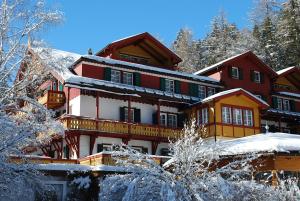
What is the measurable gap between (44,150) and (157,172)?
22.2 meters

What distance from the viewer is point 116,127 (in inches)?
1170

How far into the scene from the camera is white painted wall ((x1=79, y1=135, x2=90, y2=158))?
95.1 ft

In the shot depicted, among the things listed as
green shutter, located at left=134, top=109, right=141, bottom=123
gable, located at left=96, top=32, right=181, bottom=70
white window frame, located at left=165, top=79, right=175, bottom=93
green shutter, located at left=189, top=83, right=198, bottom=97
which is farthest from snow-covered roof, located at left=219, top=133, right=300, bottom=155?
gable, located at left=96, top=32, right=181, bottom=70

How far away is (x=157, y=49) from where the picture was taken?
121 feet

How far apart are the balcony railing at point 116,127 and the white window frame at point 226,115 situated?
3.44 meters

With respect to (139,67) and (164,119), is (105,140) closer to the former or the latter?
(164,119)

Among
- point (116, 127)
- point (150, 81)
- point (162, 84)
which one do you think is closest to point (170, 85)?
point (162, 84)

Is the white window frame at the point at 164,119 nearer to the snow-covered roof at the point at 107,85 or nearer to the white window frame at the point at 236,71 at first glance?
the snow-covered roof at the point at 107,85

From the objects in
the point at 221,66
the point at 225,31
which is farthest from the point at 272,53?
the point at 221,66

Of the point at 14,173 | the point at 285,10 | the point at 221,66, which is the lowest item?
the point at 14,173

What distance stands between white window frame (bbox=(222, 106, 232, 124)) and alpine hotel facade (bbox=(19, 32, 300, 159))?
72 millimetres

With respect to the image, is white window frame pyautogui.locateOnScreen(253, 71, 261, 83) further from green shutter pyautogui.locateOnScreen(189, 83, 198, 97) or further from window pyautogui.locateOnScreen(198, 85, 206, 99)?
green shutter pyautogui.locateOnScreen(189, 83, 198, 97)

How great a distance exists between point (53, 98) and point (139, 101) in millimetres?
6067

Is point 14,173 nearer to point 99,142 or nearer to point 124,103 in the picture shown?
point 99,142
